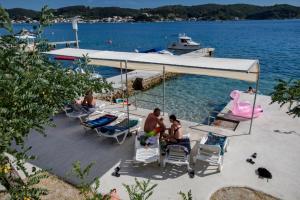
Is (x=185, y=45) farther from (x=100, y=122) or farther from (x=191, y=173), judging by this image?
(x=191, y=173)

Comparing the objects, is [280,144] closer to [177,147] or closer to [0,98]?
[177,147]

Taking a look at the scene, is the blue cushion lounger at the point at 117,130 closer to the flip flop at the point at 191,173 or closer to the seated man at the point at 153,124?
the seated man at the point at 153,124

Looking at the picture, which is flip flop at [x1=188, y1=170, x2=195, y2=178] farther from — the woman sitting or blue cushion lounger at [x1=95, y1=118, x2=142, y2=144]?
blue cushion lounger at [x1=95, y1=118, x2=142, y2=144]

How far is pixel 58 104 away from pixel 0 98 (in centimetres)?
92

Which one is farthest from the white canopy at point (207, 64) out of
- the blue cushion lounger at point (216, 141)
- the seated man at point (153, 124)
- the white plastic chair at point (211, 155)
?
the white plastic chair at point (211, 155)

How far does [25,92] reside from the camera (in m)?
3.19

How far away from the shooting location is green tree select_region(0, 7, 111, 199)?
2.88 metres

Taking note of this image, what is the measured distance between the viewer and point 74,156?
766 cm

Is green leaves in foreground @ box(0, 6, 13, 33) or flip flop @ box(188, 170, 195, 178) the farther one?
flip flop @ box(188, 170, 195, 178)

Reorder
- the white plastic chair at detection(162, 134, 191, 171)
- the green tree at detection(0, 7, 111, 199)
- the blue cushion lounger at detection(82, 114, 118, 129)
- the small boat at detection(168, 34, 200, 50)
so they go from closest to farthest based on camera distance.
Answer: the green tree at detection(0, 7, 111, 199) < the white plastic chair at detection(162, 134, 191, 171) < the blue cushion lounger at detection(82, 114, 118, 129) < the small boat at detection(168, 34, 200, 50)

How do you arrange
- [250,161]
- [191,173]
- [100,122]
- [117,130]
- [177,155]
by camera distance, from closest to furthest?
[191,173]
[177,155]
[250,161]
[117,130]
[100,122]

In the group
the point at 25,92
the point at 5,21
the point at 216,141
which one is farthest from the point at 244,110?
the point at 5,21

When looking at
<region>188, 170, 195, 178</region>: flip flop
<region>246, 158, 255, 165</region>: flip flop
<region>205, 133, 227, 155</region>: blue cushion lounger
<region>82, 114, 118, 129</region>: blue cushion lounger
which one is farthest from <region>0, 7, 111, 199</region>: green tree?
<region>246, 158, 255, 165</region>: flip flop

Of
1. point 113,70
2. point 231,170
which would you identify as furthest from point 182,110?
point 113,70
